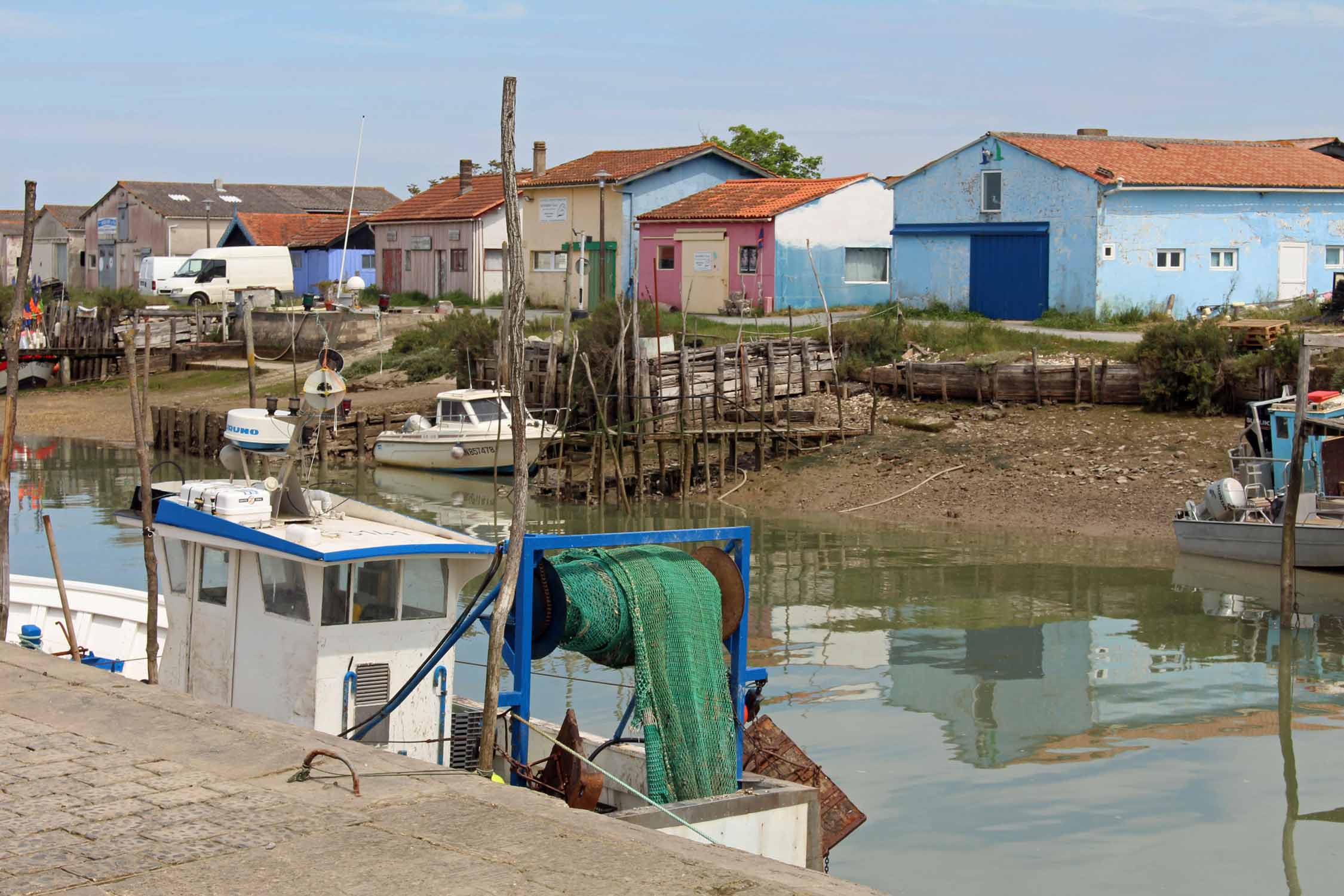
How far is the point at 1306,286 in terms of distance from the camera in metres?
37.4

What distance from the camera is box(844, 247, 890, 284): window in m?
42.7

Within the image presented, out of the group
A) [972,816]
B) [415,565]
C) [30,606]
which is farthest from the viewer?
[30,606]

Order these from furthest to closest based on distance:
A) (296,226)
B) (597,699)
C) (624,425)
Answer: (296,226), (624,425), (597,699)

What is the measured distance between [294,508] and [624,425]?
18713 mm

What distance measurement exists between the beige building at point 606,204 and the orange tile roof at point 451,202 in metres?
1.69

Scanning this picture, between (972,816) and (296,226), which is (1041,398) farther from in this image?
(296,226)

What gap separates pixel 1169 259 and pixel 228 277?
110 feet

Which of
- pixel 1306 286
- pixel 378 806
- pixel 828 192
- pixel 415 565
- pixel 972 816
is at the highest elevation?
pixel 828 192

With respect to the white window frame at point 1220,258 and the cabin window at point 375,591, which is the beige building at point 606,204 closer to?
the white window frame at point 1220,258

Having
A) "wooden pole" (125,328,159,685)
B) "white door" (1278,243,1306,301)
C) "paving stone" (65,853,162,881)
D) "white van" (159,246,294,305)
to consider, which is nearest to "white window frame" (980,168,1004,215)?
"white door" (1278,243,1306,301)

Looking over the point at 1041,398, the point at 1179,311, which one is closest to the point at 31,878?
the point at 1041,398

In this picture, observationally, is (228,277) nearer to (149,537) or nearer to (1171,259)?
(1171,259)

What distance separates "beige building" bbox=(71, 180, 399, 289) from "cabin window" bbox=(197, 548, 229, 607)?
57.6 meters

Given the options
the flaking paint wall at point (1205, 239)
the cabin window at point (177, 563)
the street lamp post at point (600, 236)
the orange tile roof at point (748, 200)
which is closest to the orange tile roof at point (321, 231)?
the street lamp post at point (600, 236)
